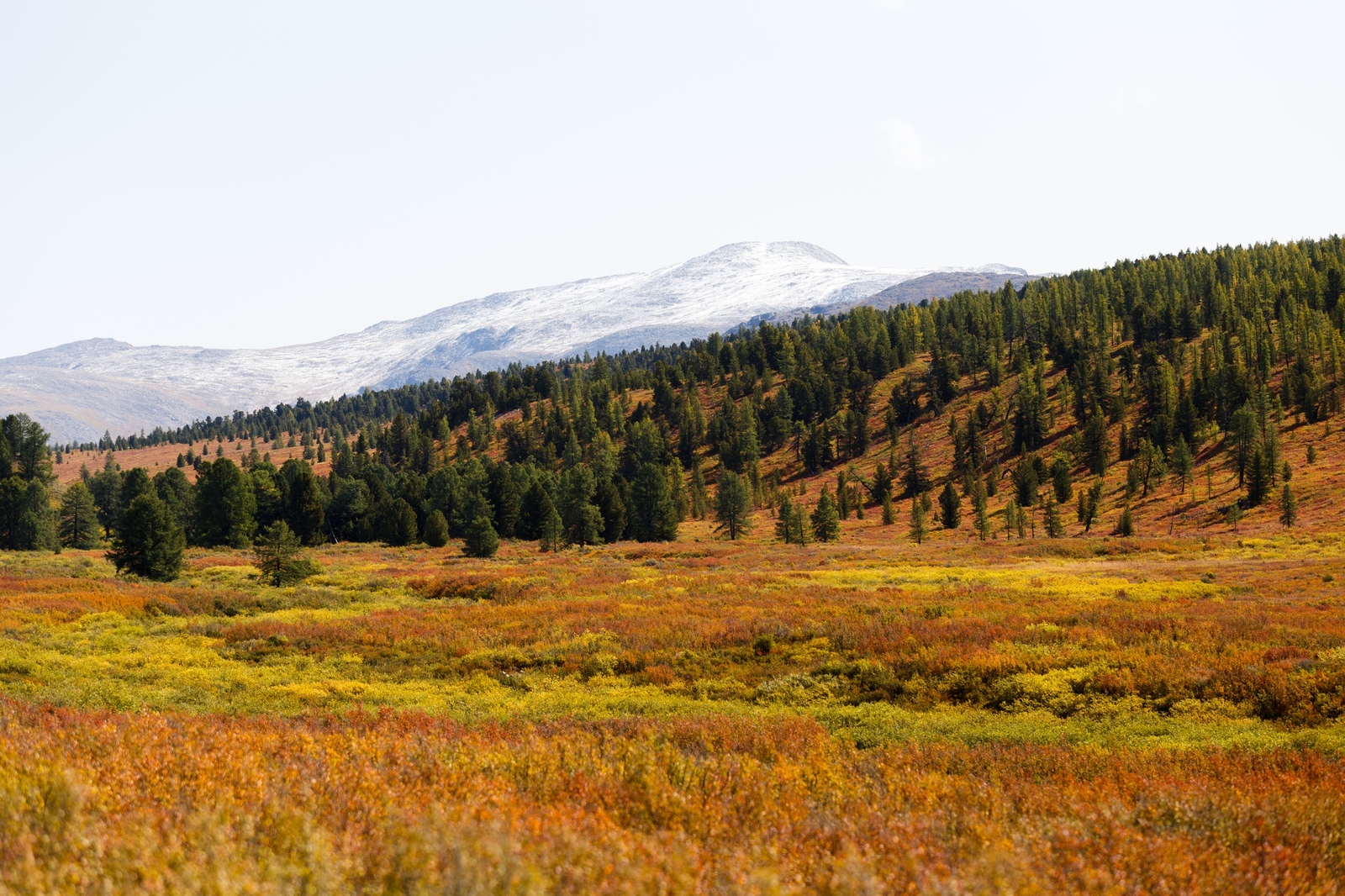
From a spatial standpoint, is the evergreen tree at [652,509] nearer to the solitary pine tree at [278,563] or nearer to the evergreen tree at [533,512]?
the evergreen tree at [533,512]

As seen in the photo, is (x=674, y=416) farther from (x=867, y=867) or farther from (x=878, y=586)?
(x=867, y=867)

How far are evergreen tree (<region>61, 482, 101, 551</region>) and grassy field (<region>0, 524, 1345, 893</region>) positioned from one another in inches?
2910

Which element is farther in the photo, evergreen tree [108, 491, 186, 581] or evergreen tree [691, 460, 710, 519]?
evergreen tree [691, 460, 710, 519]

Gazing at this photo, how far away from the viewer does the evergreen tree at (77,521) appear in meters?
92.8

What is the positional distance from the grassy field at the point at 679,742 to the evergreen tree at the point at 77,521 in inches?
2910

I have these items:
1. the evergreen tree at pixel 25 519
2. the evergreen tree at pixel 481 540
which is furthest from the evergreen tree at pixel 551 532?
the evergreen tree at pixel 25 519

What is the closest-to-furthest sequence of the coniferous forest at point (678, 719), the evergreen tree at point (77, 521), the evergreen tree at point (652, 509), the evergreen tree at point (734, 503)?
the coniferous forest at point (678, 719) < the evergreen tree at point (77, 521) < the evergreen tree at point (652, 509) < the evergreen tree at point (734, 503)

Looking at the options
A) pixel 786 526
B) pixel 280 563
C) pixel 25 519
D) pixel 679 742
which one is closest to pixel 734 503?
pixel 786 526

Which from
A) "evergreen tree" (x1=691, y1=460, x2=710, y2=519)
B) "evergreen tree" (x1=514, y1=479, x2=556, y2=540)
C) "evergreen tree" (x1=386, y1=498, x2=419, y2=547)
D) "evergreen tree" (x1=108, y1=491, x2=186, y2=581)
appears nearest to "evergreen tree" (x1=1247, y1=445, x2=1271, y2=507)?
"evergreen tree" (x1=691, y1=460, x2=710, y2=519)

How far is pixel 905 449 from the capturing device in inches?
6176

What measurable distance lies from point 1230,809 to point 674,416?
580 ft

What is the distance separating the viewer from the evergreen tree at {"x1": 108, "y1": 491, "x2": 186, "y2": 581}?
44688 millimetres

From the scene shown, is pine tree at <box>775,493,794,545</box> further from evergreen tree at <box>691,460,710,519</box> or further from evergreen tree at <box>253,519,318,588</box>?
evergreen tree at <box>253,519,318,588</box>

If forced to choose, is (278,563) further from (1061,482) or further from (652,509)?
(1061,482)
